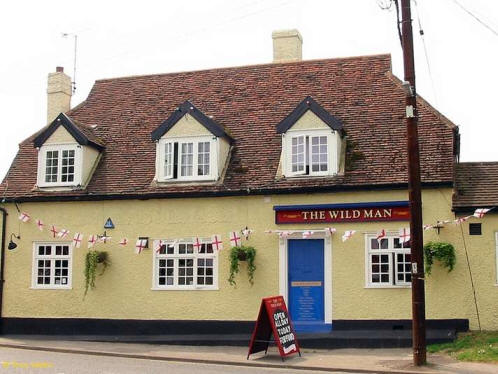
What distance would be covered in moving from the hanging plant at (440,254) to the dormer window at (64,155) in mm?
10102

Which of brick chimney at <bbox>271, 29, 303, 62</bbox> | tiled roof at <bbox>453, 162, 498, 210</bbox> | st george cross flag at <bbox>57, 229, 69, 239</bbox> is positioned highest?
brick chimney at <bbox>271, 29, 303, 62</bbox>

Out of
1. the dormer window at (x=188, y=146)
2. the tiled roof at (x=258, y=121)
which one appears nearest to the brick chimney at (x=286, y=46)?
the tiled roof at (x=258, y=121)

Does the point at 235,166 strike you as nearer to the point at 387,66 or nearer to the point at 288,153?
the point at 288,153

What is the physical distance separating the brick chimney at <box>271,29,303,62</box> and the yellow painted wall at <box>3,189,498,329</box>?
6.62 meters

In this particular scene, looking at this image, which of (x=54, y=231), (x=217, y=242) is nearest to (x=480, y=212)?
(x=217, y=242)

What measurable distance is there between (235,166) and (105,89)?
23.3 ft

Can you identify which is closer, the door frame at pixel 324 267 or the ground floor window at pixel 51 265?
the door frame at pixel 324 267

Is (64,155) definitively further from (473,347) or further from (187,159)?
(473,347)

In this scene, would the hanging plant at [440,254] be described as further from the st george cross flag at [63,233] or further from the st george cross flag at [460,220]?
the st george cross flag at [63,233]

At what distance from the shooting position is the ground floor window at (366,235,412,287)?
17.6 m

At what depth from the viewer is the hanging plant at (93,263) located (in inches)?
768

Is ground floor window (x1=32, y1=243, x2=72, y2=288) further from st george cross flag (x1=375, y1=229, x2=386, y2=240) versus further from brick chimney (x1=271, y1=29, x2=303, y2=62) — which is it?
brick chimney (x1=271, y1=29, x2=303, y2=62)

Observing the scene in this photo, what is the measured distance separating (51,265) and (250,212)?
6.27 m

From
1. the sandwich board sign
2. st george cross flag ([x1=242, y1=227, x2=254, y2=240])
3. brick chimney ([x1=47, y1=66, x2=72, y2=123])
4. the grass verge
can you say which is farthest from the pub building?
the sandwich board sign
